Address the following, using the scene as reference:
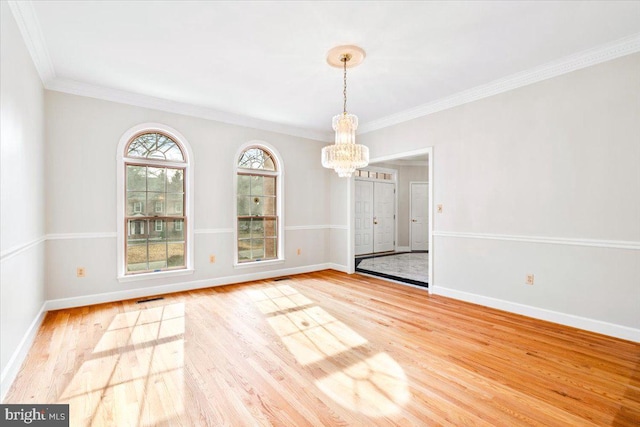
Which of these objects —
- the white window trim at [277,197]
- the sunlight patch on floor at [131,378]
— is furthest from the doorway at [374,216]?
the sunlight patch on floor at [131,378]

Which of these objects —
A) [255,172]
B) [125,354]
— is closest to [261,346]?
[125,354]

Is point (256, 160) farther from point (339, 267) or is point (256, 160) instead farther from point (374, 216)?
point (374, 216)

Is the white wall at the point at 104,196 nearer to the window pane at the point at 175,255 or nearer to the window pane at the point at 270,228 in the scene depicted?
the window pane at the point at 175,255

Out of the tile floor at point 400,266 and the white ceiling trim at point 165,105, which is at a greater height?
the white ceiling trim at point 165,105

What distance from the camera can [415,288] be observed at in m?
4.66

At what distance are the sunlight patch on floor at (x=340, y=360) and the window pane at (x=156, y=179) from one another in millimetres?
2270

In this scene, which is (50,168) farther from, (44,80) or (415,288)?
(415,288)

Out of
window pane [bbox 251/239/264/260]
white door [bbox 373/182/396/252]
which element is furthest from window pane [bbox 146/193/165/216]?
white door [bbox 373/182/396/252]

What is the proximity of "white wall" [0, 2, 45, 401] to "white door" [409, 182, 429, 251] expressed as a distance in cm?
807

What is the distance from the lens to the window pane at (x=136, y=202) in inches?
162

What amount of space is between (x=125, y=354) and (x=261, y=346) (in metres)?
1.13

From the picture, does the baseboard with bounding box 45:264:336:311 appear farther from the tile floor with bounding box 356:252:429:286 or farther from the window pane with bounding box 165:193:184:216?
the tile floor with bounding box 356:252:429:286

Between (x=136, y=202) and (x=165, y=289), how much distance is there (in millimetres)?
1300

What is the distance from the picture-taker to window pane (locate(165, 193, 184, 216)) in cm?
441
